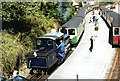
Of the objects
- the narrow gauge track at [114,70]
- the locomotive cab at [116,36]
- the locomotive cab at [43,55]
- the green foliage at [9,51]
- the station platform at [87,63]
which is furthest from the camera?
the locomotive cab at [116,36]

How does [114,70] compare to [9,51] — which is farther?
[9,51]

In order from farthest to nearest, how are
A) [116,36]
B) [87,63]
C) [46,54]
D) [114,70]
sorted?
[116,36] < [87,63] < [114,70] < [46,54]

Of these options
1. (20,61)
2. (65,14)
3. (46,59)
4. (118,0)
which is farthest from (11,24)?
(118,0)

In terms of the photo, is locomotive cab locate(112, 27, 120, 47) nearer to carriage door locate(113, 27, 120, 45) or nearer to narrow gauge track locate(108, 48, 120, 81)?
carriage door locate(113, 27, 120, 45)

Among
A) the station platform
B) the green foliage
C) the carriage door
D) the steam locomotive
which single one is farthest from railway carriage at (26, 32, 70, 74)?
the carriage door

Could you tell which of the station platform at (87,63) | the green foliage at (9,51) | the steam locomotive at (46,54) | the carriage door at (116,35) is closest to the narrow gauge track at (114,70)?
the station platform at (87,63)

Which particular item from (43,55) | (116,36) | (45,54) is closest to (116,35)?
(116,36)

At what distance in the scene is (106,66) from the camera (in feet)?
65.7

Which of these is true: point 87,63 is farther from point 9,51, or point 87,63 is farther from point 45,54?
point 9,51

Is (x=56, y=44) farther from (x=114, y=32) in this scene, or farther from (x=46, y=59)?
(x=114, y=32)

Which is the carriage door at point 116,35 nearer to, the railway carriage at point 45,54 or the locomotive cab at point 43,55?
the railway carriage at point 45,54

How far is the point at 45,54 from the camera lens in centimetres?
1775

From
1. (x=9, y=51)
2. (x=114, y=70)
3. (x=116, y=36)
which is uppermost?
(x=9, y=51)

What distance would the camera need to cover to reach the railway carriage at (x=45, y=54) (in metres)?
17.5
